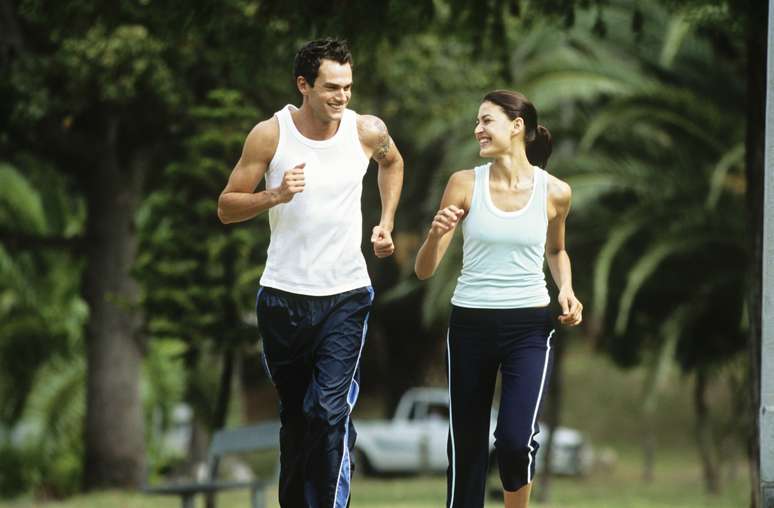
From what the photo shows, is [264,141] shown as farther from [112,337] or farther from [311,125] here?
[112,337]

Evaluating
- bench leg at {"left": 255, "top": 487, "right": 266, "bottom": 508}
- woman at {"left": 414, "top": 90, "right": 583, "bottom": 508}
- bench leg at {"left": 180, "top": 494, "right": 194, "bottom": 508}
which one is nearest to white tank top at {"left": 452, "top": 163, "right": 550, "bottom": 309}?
woman at {"left": 414, "top": 90, "right": 583, "bottom": 508}

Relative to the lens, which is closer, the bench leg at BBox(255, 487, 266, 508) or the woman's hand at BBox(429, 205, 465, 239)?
the woman's hand at BBox(429, 205, 465, 239)

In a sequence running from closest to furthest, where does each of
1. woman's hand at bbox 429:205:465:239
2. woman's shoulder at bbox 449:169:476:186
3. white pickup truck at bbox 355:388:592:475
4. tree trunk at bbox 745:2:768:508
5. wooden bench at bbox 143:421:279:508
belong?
woman's hand at bbox 429:205:465:239 → woman's shoulder at bbox 449:169:476:186 → tree trunk at bbox 745:2:768:508 → wooden bench at bbox 143:421:279:508 → white pickup truck at bbox 355:388:592:475

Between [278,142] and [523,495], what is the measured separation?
5.89 feet

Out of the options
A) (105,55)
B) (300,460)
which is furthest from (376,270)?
(300,460)

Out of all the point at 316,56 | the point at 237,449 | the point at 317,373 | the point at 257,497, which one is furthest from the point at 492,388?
the point at 237,449

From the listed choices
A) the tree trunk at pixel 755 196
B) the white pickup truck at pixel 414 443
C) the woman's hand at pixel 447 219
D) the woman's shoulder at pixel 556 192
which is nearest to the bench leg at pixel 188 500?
the tree trunk at pixel 755 196

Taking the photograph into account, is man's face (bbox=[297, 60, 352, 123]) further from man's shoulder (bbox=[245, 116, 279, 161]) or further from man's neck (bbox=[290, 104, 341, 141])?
man's shoulder (bbox=[245, 116, 279, 161])

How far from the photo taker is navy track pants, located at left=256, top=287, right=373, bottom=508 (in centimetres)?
620

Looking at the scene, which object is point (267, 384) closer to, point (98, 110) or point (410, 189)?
point (410, 189)

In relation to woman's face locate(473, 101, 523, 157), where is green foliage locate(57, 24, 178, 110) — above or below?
above

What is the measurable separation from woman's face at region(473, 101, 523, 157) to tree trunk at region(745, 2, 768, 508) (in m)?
2.78

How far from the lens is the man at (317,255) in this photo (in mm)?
6051

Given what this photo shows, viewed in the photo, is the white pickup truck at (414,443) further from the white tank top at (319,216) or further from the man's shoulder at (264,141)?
the man's shoulder at (264,141)
